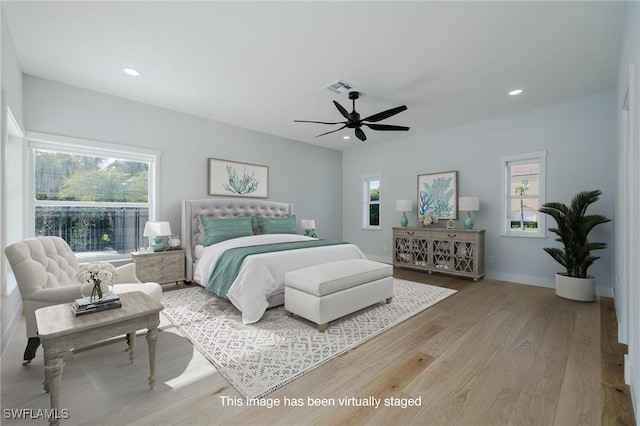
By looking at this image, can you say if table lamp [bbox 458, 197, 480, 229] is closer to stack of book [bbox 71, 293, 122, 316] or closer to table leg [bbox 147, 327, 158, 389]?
table leg [bbox 147, 327, 158, 389]

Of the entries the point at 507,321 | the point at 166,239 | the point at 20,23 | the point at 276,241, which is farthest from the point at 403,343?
the point at 20,23

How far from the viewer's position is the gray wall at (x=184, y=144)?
366 centimetres

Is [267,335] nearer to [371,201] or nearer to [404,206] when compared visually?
[404,206]

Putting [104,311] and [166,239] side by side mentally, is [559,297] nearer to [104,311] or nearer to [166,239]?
[104,311]

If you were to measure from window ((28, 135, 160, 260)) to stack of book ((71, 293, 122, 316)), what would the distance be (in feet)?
8.62

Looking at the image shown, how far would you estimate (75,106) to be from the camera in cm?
377

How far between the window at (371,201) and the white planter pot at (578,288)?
11.8ft

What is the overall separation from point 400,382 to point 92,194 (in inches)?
179

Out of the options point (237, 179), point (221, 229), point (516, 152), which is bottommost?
point (221, 229)

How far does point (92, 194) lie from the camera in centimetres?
405

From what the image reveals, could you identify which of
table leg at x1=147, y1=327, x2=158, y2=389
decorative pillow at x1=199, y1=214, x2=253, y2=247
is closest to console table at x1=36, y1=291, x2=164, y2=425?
table leg at x1=147, y1=327, x2=158, y2=389

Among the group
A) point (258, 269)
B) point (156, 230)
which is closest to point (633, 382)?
point (258, 269)

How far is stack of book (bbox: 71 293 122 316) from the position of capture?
180cm

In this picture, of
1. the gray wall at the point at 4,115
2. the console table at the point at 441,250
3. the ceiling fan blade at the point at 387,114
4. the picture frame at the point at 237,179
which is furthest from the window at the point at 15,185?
the console table at the point at 441,250
